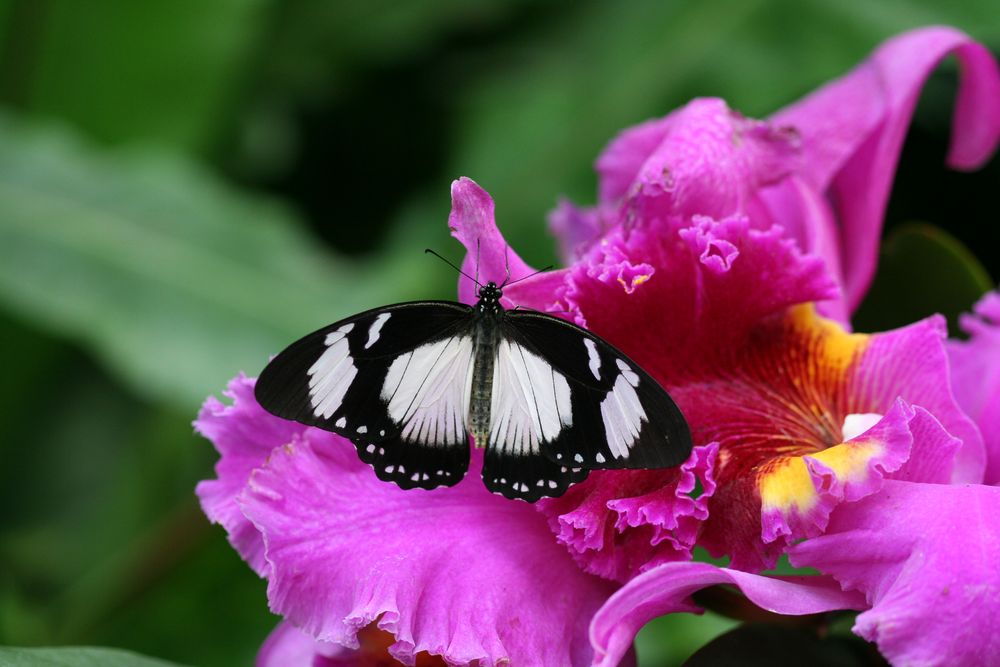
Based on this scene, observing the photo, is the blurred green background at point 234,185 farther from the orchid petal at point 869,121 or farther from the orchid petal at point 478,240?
the orchid petal at point 478,240

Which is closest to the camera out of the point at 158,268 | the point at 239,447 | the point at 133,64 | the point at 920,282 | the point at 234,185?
the point at 239,447

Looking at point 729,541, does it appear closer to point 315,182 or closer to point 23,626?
point 23,626

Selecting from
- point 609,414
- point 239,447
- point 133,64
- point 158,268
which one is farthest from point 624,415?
point 133,64

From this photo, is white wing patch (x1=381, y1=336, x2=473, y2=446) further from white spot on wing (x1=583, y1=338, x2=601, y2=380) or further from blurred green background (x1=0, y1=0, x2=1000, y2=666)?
blurred green background (x1=0, y1=0, x2=1000, y2=666)

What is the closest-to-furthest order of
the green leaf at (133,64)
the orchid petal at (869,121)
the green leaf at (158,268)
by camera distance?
the orchid petal at (869,121) < the green leaf at (158,268) < the green leaf at (133,64)

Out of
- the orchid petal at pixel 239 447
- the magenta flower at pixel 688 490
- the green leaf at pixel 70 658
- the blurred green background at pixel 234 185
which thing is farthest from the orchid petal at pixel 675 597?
the blurred green background at pixel 234 185

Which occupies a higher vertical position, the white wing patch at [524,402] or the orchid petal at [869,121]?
the orchid petal at [869,121]

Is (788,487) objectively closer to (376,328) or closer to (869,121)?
(376,328)
